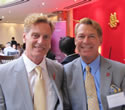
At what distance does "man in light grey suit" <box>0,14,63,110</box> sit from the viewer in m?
1.33

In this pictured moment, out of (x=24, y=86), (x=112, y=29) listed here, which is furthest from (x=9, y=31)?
(x=24, y=86)

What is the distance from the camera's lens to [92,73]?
163 centimetres

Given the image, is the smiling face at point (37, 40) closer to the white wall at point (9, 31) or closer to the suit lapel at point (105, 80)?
the suit lapel at point (105, 80)

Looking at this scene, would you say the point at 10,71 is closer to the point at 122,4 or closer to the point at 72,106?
the point at 72,106

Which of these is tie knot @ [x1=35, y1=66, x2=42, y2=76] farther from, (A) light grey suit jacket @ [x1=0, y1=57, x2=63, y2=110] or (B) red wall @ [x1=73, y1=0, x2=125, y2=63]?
(B) red wall @ [x1=73, y1=0, x2=125, y2=63]

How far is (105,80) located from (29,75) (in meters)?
0.67

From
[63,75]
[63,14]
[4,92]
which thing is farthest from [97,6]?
[4,92]

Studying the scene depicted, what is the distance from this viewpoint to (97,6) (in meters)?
6.96

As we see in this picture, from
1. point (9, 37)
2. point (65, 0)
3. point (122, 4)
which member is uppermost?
point (65, 0)

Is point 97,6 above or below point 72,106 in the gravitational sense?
above

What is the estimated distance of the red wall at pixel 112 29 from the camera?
18.7 feet

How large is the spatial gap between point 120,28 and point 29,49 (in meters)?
4.94

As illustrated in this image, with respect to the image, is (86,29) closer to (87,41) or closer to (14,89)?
(87,41)

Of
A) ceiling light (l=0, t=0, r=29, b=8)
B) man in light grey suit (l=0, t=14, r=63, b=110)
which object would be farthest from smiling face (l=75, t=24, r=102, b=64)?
ceiling light (l=0, t=0, r=29, b=8)
